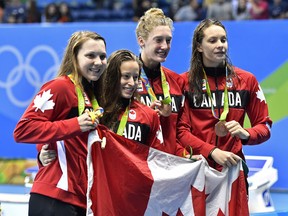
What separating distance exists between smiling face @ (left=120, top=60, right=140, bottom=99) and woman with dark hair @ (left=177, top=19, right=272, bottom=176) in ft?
1.95

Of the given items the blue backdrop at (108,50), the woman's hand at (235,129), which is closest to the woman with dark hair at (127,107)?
the woman's hand at (235,129)

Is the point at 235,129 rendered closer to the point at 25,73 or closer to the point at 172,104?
the point at 172,104

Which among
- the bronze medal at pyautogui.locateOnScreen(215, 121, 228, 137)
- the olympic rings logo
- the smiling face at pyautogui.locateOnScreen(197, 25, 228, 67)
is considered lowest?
the olympic rings logo

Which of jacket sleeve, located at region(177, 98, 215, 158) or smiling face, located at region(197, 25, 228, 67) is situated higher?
smiling face, located at region(197, 25, 228, 67)

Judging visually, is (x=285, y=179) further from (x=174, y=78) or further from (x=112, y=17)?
(x=112, y=17)

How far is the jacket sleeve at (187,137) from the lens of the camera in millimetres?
5043

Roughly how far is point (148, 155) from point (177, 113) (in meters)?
0.57

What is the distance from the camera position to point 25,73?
1000 centimetres

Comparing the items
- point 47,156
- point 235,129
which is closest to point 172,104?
point 235,129

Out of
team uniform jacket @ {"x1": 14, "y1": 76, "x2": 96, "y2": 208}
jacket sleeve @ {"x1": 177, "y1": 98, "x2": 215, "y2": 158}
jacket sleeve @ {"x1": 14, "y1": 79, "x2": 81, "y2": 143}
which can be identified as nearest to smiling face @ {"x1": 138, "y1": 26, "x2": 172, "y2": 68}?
jacket sleeve @ {"x1": 177, "y1": 98, "x2": 215, "y2": 158}

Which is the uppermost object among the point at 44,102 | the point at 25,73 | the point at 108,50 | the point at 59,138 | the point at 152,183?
the point at 44,102

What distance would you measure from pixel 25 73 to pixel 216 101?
5195 mm

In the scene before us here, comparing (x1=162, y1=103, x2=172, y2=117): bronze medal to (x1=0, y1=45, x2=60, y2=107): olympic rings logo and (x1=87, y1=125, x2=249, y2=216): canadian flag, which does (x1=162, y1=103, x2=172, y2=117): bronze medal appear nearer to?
(x1=87, y1=125, x2=249, y2=216): canadian flag

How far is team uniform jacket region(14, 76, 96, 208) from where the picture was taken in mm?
4207
